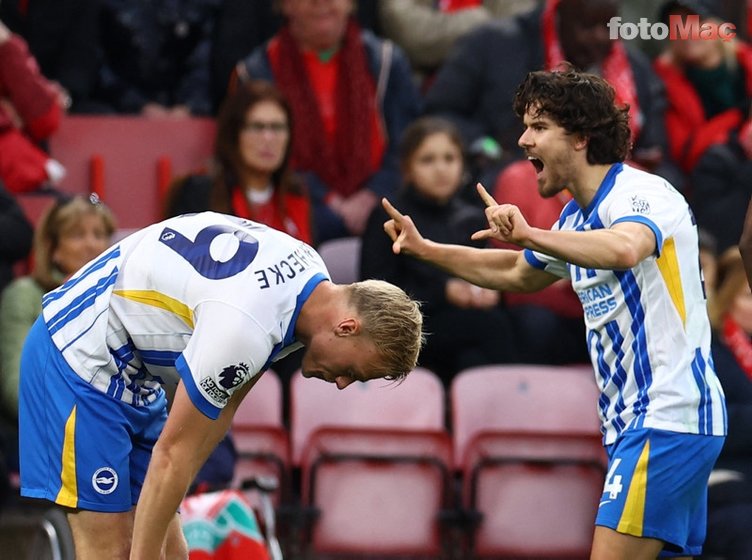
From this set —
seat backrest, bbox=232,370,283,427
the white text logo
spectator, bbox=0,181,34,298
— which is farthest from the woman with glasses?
the white text logo

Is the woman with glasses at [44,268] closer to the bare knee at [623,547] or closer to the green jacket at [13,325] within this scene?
the green jacket at [13,325]

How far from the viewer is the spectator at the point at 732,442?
6.74 m

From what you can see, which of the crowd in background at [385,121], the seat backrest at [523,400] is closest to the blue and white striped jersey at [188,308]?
the crowd in background at [385,121]

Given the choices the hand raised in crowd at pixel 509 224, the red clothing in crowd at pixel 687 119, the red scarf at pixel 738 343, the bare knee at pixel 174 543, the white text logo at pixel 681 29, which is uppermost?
the white text logo at pixel 681 29

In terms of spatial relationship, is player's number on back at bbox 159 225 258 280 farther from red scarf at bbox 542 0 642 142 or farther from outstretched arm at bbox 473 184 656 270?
red scarf at bbox 542 0 642 142

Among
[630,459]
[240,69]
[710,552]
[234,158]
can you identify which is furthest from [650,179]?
[240,69]

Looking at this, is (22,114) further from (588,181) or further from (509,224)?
(509,224)

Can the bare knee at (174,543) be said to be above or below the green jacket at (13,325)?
below

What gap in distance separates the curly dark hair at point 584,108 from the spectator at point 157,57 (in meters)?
3.90

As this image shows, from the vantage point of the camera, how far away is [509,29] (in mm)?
8547

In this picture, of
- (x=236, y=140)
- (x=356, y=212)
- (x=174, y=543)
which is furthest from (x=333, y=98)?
(x=174, y=543)

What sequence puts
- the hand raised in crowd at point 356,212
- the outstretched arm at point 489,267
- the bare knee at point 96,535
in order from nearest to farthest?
1. the bare knee at point 96,535
2. the outstretched arm at point 489,267
3. the hand raised in crowd at point 356,212

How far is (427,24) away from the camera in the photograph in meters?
9.09

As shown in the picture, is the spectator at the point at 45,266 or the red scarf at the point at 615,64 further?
the red scarf at the point at 615,64
